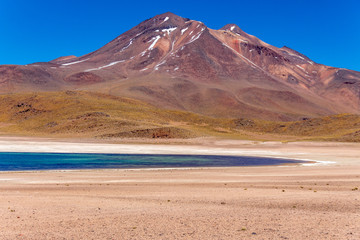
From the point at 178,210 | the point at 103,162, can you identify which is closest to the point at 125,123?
the point at 103,162

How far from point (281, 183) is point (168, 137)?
57.8 m

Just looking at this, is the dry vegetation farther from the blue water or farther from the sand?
the sand

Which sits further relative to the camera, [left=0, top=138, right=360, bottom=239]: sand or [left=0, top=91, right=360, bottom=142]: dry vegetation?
[left=0, top=91, right=360, bottom=142]: dry vegetation

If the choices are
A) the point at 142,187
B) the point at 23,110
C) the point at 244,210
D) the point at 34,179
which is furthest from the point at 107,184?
the point at 23,110

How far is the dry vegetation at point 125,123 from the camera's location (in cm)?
8314

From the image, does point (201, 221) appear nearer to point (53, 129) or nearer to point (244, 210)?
point (244, 210)

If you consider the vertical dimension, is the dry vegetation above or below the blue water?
above

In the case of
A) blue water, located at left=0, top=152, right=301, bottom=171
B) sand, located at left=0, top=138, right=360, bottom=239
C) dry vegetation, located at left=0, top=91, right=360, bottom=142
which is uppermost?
dry vegetation, located at left=0, top=91, right=360, bottom=142

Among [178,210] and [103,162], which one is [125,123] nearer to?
[103,162]

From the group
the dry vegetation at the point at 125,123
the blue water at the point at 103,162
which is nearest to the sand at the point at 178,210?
the blue water at the point at 103,162

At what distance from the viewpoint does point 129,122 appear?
296 feet

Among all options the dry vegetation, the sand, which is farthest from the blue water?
the dry vegetation

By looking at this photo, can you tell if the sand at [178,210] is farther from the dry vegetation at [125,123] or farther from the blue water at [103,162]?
the dry vegetation at [125,123]

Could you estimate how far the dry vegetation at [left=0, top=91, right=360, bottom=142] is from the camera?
83137 millimetres
